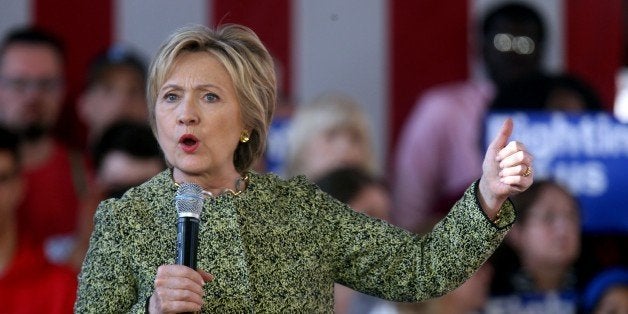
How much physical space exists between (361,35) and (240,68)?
3310 millimetres

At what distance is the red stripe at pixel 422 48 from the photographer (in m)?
5.73

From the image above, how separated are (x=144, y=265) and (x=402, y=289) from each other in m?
0.40

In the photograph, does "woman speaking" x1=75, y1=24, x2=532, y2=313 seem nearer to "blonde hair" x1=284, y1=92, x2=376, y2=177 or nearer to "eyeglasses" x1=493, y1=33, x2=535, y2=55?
"blonde hair" x1=284, y1=92, x2=376, y2=177

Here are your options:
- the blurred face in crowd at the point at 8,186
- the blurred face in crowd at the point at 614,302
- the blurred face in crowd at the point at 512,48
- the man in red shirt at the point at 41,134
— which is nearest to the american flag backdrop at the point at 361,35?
the blurred face in crowd at the point at 512,48

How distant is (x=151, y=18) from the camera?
5.60 m

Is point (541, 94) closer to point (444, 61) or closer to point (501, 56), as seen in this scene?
point (501, 56)

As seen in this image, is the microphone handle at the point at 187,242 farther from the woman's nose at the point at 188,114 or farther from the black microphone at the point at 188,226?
the woman's nose at the point at 188,114


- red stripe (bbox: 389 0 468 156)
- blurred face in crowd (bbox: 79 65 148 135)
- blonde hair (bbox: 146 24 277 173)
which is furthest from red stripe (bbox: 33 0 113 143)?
blonde hair (bbox: 146 24 277 173)

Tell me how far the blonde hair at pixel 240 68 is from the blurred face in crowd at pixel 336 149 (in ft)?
7.12

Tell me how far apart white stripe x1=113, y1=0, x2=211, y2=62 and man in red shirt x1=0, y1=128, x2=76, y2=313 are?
1686 millimetres

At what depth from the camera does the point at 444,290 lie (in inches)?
93.7

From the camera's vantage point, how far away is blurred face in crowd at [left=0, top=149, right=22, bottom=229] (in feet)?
12.7

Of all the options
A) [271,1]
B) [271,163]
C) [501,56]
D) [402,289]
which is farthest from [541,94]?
[402,289]

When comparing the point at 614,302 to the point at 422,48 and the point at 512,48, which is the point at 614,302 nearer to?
the point at 512,48
